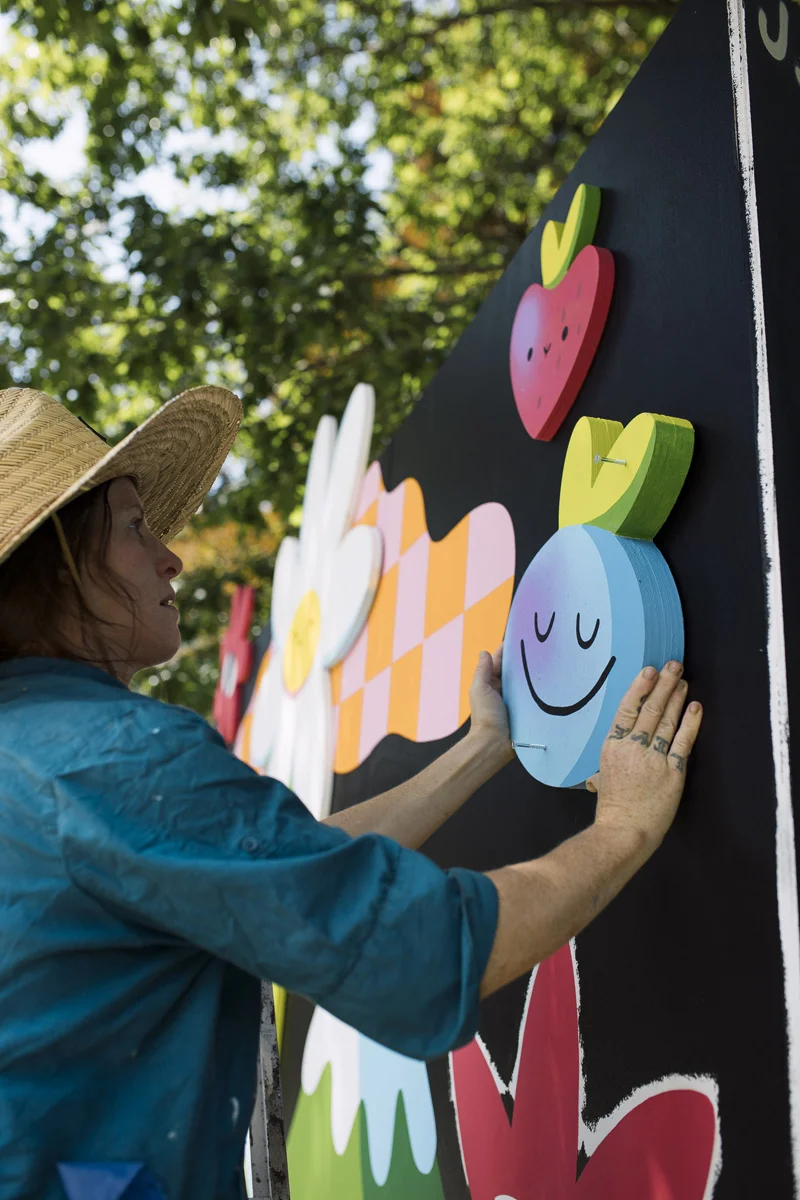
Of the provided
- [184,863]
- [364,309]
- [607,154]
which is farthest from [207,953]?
[364,309]

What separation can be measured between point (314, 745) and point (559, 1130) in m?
1.76

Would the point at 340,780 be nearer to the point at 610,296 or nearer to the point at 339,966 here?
the point at 610,296

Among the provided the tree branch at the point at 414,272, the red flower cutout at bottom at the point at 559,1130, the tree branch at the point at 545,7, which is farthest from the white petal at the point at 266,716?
the tree branch at the point at 545,7

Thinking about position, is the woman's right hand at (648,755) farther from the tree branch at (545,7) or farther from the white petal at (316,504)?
the tree branch at (545,7)

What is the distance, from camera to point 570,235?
60.7 inches

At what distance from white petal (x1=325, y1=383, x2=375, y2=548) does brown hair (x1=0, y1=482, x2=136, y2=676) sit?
191 cm

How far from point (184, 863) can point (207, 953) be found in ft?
0.64

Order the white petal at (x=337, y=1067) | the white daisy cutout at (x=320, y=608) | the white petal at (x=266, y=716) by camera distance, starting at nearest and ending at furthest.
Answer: the white petal at (x=337, y=1067), the white daisy cutout at (x=320, y=608), the white petal at (x=266, y=716)

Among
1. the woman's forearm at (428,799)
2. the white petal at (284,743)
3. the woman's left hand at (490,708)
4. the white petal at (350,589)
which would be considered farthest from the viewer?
the white petal at (284,743)

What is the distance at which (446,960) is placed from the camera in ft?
2.77

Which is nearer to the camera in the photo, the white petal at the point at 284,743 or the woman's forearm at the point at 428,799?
the woman's forearm at the point at 428,799

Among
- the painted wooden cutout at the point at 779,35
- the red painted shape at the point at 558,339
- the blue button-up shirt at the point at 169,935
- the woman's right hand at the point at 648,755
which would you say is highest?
the painted wooden cutout at the point at 779,35

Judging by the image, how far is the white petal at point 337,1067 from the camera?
2188 millimetres

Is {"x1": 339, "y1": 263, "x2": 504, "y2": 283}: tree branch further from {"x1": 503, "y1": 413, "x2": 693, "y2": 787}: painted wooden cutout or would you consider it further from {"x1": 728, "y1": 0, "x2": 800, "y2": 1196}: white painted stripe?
{"x1": 728, "y1": 0, "x2": 800, "y2": 1196}: white painted stripe
